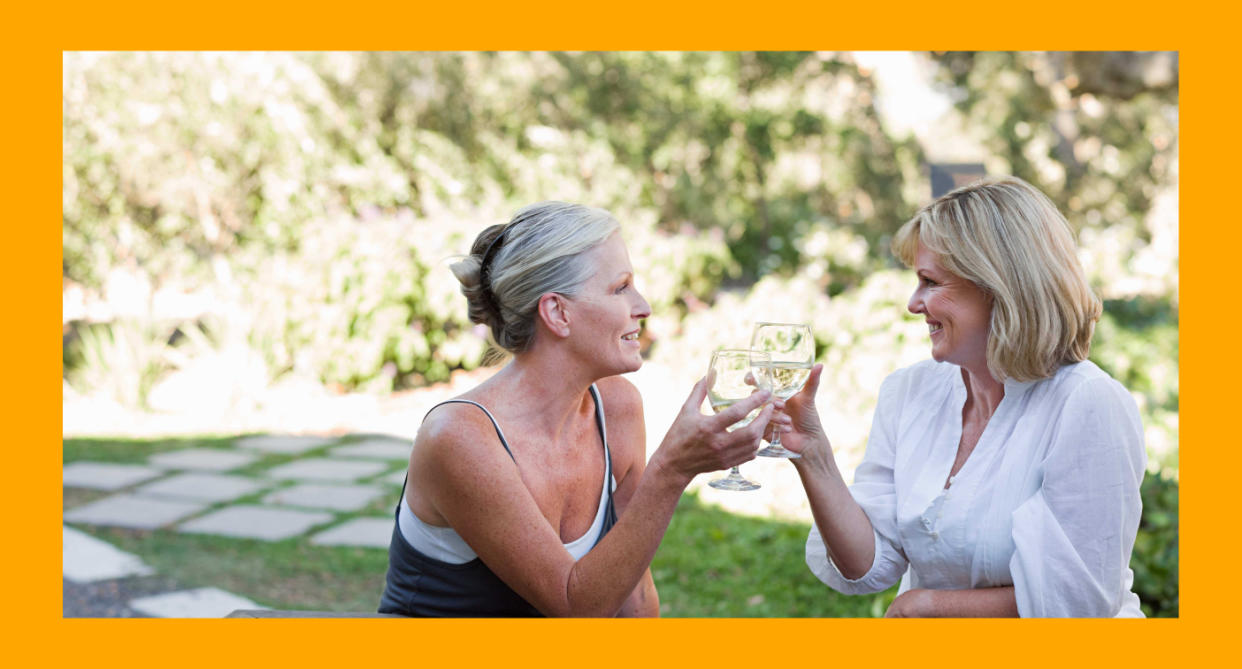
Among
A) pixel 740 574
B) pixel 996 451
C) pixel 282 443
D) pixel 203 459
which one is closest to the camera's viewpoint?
pixel 996 451

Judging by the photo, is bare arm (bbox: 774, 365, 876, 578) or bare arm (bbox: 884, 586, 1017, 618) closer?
bare arm (bbox: 884, 586, 1017, 618)

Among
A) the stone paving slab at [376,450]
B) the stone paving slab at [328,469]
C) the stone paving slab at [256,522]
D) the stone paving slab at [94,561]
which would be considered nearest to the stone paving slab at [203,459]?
the stone paving slab at [328,469]

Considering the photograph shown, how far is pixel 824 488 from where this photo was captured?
2402 mm

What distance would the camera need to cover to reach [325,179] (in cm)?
989

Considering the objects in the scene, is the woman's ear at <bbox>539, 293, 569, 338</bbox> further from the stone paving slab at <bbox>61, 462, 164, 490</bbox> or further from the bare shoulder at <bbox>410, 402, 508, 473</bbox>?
the stone paving slab at <bbox>61, 462, 164, 490</bbox>

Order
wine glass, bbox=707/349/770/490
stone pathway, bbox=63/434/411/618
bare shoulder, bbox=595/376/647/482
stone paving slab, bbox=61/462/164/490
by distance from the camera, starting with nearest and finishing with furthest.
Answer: wine glass, bbox=707/349/770/490 < bare shoulder, bbox=595/376/647/482 < stone pathway, bbox=63/434/411/618 < stone paving slab, bbox=61/462/164/490

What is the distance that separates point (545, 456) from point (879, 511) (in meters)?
0.84

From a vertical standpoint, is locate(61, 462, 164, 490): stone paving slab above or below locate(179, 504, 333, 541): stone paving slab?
above

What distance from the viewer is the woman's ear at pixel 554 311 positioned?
7.79 feet

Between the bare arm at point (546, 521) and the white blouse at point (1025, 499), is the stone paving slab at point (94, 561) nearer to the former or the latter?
the bare arm at point (546, 521)

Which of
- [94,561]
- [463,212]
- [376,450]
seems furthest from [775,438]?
[463,212]

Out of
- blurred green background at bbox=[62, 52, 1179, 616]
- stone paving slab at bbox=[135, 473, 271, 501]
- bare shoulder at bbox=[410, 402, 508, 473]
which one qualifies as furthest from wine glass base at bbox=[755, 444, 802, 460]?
stone paving slab at bbox=[135, 473, 271, 501]

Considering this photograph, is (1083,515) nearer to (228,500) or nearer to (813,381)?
(813,381)

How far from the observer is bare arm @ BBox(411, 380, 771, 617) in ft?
6.92
